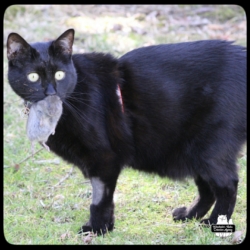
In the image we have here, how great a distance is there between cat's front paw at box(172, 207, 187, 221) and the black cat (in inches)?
7.1

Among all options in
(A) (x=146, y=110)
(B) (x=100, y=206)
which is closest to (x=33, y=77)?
(A) (x=146, y=110)

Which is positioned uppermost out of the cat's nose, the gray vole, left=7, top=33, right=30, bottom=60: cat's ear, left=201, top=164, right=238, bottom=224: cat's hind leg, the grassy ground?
left=7, top=33, right=30, bottom=60: cat's ear

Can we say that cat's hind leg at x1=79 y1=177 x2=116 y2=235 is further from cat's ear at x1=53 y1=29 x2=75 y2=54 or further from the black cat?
cat's ear at x1=53 y1=29 x2=75 y2=54

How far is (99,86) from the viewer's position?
3150 millimetres

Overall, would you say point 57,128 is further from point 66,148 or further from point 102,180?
point 102,180

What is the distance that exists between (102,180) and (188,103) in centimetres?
71

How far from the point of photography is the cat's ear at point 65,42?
119 inches

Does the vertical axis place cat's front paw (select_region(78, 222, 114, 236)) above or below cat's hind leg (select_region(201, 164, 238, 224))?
below

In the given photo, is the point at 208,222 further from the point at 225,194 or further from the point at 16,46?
the point at 16,46

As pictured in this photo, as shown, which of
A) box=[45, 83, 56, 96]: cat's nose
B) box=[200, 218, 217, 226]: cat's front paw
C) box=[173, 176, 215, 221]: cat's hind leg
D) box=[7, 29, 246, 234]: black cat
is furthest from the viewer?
box=[173, 176, 215, 221]: cat's hind leg

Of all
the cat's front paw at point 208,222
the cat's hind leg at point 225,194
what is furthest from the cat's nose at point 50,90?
the cat's front paw at point 208,222

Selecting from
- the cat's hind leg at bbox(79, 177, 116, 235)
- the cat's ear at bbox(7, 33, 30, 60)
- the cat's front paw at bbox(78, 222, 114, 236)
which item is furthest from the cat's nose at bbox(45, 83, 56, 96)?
the cat's front paw at bbox(78, 222, 114, 236)

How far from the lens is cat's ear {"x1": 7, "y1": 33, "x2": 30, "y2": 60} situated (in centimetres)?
292

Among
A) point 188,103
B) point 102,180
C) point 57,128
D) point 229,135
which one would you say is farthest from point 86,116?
point 229,135
